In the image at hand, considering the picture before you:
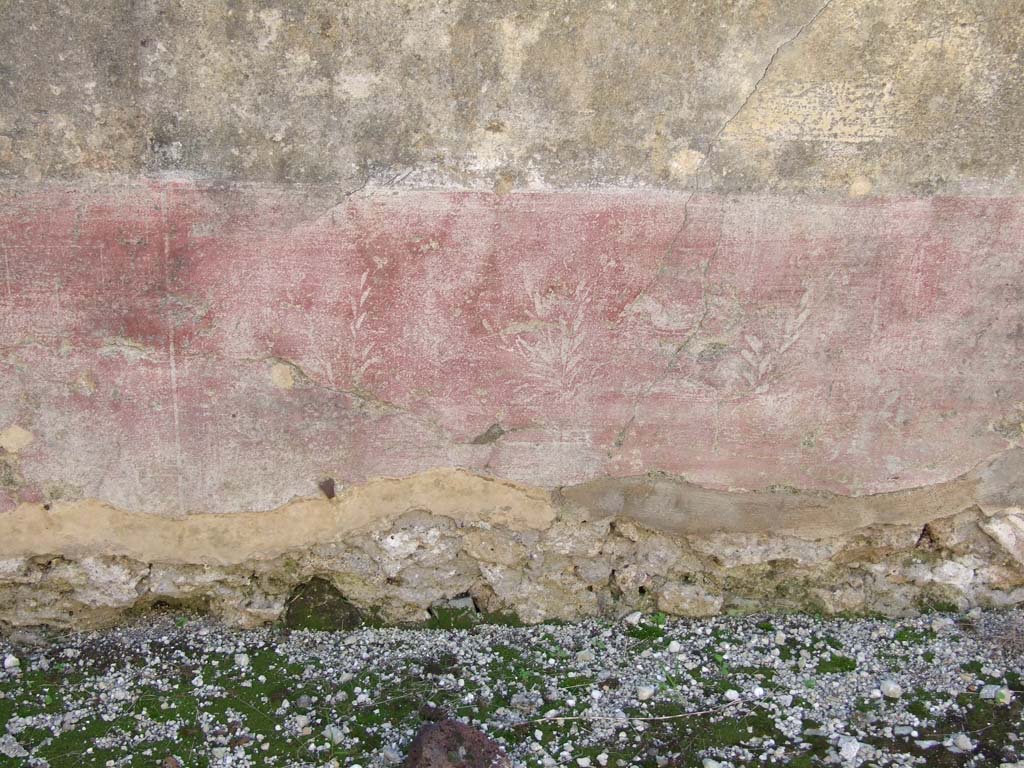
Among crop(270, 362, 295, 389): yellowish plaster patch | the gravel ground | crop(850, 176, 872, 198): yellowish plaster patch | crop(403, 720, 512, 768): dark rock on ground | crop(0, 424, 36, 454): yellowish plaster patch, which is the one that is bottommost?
the gravel ground

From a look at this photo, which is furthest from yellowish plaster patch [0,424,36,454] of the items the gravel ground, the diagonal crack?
the diagonal crack

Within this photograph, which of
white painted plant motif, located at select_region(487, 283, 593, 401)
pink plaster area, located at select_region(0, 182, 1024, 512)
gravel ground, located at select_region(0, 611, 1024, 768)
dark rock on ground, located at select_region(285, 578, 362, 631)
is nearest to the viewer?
gravel ground, located at select_region(0, 611, 1024, 768)

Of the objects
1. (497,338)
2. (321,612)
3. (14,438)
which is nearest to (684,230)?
(497,338)

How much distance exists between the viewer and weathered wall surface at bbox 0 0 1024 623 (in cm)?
246

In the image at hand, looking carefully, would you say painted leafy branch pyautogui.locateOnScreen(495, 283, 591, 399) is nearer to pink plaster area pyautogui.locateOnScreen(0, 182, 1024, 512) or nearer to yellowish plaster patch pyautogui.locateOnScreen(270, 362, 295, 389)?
pink plaster area pyautogui.locateOnScreen(0, 182, 1024, 512)

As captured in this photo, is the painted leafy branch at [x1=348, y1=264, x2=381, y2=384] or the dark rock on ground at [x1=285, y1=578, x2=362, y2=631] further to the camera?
the dark rock on ground at [x1=285, y1=578, x2=362, y2=631]

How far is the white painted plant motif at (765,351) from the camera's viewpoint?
2.71 m

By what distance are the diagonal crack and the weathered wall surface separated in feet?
0.04

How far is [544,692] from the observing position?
2670 millimetres

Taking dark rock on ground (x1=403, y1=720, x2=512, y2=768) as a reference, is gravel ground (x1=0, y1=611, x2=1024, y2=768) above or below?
below

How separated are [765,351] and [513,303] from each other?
0.91 m

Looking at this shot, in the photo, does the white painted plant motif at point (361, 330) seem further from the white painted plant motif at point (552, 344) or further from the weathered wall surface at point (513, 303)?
the white painted plant motif at point (552, 344)

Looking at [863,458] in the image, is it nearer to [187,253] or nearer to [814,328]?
[814,328]

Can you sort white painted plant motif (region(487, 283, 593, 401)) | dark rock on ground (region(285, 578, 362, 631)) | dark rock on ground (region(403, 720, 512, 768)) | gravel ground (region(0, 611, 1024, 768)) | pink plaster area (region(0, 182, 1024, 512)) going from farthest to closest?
dark rock on ground (region(285, 578, 362, 631)) < white painted plant motif (region(487, 283, 593, 401)) < pink plaster area (region(0, 182, 1024, 512)) < gravel ground (region(0, 611, 1024, 768)) < dark rock on ground (region(403, 720, 512, 768))
